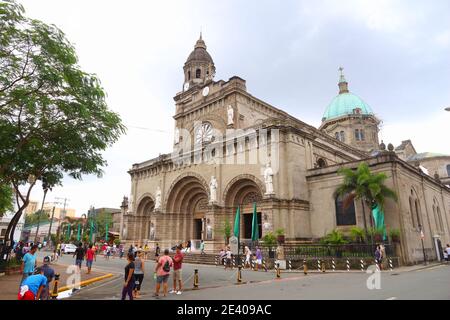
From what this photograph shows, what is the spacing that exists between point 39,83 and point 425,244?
30.6 m

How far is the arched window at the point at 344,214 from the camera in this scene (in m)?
27.3

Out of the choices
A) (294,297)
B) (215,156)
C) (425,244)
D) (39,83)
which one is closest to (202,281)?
(294,297)

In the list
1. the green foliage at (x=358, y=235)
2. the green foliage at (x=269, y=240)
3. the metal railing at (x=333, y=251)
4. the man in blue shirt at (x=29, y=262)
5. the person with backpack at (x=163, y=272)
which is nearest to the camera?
the man in blue shirt at (x=29, y=262)

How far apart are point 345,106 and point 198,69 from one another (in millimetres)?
25222

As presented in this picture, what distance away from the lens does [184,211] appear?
38656 millimetres

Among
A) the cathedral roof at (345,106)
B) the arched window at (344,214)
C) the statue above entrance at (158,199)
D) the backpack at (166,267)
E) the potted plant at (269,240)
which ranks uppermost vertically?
the cathedral roof at (345,106)

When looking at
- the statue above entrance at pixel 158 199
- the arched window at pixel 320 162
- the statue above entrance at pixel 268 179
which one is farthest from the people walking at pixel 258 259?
the statue above entrance at pixel 158 199

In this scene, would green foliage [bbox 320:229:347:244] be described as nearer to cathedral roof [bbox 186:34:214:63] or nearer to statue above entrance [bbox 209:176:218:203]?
statue above entrance [bbox 209:176:218:203]

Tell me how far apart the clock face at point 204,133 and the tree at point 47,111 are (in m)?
20.9

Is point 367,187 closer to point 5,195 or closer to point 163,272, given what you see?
point 163,272

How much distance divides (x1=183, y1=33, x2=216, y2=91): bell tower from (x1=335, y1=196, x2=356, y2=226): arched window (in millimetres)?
26616

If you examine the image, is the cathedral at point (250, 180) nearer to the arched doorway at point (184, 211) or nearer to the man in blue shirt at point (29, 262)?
the arched doorway at point (184, 211)

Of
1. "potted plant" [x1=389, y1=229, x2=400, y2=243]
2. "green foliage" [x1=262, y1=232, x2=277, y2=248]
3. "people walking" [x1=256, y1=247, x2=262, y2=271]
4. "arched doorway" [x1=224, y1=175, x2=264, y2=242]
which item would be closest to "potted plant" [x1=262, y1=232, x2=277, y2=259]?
"green foliage" [x1=262, y1=232, x2=277, y2=248]

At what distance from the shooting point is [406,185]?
1048 inches
